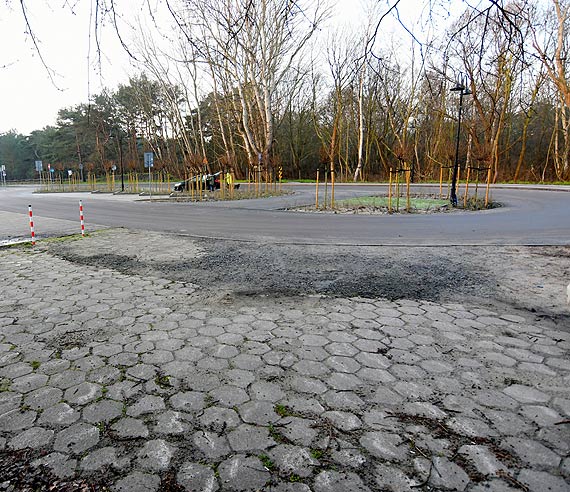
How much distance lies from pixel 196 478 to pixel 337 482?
2.57ft

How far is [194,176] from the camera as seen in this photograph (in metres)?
28.0

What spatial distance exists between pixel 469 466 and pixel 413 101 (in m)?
39.7

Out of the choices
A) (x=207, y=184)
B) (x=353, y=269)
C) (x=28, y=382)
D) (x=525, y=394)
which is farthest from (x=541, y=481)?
(x=207, y=184)

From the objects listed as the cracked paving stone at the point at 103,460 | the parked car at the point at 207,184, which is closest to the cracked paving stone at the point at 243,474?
the cracked paving stone at the point at 103,460

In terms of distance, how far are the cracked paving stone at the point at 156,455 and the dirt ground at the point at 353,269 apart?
3003mm

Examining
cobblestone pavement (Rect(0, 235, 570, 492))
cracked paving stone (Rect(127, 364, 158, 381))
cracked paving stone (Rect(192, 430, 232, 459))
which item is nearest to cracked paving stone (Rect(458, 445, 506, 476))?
cobblestone pavement (Rect(0, 235, 570, 492))

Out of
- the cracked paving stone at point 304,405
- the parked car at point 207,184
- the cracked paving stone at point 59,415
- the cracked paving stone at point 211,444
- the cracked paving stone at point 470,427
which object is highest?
the parked car at point 207,184

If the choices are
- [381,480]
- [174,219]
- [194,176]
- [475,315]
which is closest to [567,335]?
[475,315]

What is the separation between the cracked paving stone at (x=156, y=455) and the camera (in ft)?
7.86

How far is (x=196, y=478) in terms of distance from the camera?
2.29m

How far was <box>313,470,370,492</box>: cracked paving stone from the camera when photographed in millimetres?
2202

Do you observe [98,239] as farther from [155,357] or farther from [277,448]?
[277,448]

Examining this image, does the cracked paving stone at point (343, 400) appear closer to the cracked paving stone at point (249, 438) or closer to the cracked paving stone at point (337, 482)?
the cracked paving stone at point (249, 438)

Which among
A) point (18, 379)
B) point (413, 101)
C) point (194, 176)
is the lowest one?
point (18, 379)
